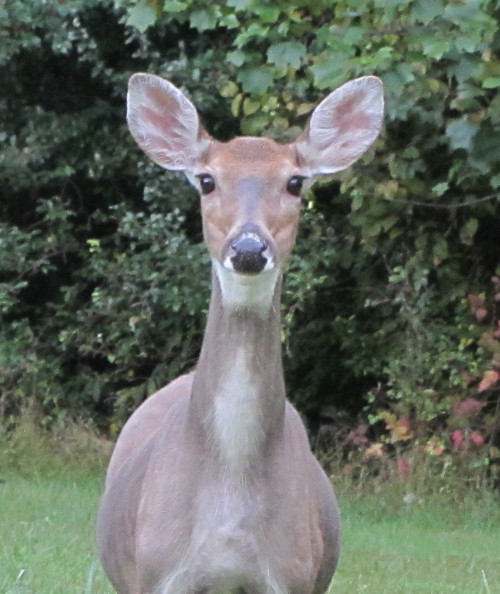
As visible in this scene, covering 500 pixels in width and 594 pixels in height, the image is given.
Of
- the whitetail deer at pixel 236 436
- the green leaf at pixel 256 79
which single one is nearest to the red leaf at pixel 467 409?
the green leaf at pixel 256 79

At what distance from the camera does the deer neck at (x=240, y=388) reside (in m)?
4.83

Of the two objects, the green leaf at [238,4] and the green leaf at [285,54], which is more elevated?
the green leaf at [238,4]

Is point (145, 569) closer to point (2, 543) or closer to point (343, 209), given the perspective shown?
point (2, 543)

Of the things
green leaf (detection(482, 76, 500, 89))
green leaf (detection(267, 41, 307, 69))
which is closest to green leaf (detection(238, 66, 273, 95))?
green leaf (detection(267, 41, 307, 69))

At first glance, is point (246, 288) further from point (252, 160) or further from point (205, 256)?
point (205, 256)

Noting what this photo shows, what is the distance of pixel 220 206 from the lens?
16.0ft

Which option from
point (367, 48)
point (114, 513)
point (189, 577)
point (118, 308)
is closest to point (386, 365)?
point (118, 308)

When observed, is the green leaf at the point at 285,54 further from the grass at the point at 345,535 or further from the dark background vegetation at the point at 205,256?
the grass at the point at 345,535

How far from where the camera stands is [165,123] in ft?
17.6

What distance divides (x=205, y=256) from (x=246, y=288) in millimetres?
6897

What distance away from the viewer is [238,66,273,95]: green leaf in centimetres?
784

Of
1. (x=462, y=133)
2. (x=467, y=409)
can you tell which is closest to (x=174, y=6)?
(x=462, y=133)

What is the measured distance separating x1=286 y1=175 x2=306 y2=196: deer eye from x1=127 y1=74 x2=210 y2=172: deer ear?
376mm

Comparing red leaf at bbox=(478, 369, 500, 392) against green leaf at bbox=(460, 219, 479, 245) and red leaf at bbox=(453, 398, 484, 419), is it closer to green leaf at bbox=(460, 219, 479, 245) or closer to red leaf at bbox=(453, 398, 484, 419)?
red leaf at bbox=(453, 398, 484, 419)
